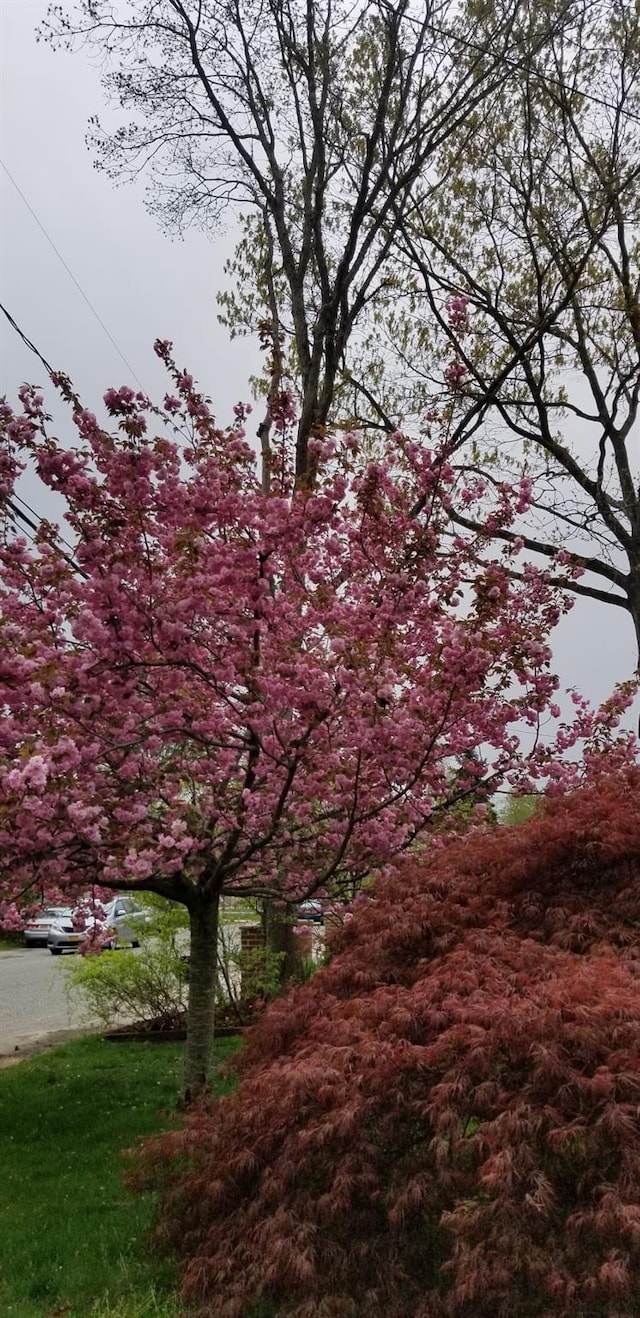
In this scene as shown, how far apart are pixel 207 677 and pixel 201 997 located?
2.48 metres

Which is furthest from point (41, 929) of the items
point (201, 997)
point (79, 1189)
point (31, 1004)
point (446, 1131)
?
point (446, 1131)

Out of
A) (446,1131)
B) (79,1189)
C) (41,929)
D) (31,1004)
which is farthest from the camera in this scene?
(41,929)

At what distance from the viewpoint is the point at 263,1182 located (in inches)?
125

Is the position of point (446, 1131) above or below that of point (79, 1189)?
above

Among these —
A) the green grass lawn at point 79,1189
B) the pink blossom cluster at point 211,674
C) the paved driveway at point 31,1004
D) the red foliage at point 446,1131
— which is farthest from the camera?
the paved driveway at point 31,1004

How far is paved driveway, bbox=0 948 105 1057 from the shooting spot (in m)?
11.9

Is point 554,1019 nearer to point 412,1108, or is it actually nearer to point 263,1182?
point 412,1108

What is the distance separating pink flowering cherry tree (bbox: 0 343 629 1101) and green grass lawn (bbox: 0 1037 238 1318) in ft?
3.06

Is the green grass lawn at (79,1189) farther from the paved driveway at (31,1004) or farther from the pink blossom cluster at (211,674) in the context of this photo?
the paved driveway at (31,1004)

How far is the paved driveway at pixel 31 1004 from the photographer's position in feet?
39.2

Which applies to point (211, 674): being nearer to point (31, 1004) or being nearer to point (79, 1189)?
point (79, 1189)

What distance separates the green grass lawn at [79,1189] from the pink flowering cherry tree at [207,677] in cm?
93

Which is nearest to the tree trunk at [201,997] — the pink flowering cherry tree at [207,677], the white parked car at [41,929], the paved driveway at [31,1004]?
the pink flowering cherry tree at [207,677]

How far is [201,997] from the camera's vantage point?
6.34 meters
